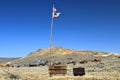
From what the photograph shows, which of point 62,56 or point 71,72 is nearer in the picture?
point 71,72

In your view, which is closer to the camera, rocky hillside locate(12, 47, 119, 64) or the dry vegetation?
the dry vegetation

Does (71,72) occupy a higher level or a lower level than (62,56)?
lower

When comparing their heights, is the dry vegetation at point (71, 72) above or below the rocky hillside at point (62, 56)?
below

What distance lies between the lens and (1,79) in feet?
82.7

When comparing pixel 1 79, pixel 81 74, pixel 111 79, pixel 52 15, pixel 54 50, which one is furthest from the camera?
pixel 54 50

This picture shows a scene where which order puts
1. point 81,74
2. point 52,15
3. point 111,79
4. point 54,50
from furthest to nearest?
point 54,50 < point 52,15 < point 81,74 < point 111,79

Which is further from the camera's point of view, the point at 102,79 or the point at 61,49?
the point at 61,49

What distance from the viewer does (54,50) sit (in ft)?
444

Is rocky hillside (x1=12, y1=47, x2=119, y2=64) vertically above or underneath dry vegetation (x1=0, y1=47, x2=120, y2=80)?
above

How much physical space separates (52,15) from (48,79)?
12.9 metres

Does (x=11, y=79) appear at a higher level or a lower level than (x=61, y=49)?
lower

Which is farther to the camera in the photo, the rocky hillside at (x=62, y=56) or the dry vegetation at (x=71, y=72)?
the rocky hillside at (x=62, y=56)

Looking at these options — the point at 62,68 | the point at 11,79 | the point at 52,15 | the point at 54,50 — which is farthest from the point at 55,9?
the point at 54,50

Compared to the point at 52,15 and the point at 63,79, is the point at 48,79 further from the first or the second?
the point at 52,15
